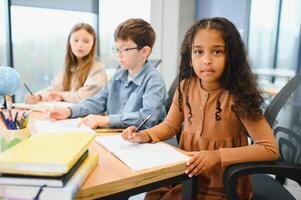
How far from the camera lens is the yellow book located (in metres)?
0.60

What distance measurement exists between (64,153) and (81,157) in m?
0.07

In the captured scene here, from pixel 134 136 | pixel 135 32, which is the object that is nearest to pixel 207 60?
pixel 134 136

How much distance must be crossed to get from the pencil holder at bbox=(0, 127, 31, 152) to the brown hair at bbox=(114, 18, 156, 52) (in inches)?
29.0

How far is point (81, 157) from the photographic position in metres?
0.71

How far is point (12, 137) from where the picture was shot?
0.79 metres

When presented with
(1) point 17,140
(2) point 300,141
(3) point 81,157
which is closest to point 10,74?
(1) point 17,140

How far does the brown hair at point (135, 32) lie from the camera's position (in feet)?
4.58

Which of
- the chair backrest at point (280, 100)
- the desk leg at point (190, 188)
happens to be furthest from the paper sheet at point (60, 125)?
the chair backrest at point (280, 100)

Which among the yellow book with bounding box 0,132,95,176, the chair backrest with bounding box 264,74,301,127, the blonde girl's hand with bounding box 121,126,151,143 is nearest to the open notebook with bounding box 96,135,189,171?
the blonde girl's hand with bounding box 121,126,151,143

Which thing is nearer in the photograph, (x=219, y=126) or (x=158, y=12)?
(x=219, y=126)

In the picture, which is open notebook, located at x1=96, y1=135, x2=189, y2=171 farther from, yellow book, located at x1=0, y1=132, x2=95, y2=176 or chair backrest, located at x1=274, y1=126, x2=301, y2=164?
chair backrest, located at x1=274, y1=126, x2=301, y2=164

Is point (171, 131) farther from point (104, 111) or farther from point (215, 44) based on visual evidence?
point (104, 111)

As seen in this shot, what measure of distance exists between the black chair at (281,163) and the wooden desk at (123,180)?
0.45ft

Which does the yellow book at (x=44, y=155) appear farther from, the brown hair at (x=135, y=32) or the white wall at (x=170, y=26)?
the white wall at (x=170, y=26)
